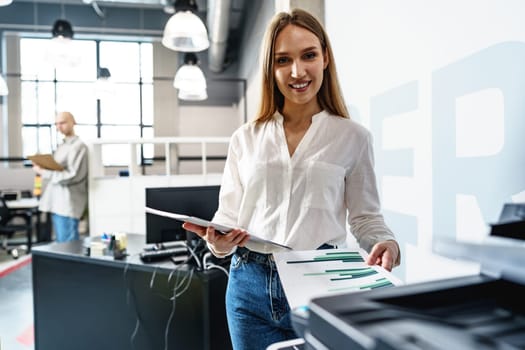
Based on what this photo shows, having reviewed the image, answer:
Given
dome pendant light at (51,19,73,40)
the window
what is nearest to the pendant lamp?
dome pendant light at (51,19,73,40)

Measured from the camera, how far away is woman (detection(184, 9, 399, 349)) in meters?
0.98

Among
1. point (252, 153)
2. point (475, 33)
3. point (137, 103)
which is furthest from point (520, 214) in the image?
point (137, 103)

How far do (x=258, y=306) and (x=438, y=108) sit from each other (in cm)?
91

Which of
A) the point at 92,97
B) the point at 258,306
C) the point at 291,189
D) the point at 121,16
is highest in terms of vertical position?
the point at 121,16

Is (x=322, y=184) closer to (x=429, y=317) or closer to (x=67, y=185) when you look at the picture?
(x=429, y=317)

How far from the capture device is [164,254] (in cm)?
211

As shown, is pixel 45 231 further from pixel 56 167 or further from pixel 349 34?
pixel 349 34

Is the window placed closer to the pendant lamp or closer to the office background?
the pendant lamp

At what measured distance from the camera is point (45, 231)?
624cm

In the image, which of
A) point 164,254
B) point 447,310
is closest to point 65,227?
point 164,254

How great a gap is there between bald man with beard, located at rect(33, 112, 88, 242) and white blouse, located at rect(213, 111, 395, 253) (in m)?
3.04

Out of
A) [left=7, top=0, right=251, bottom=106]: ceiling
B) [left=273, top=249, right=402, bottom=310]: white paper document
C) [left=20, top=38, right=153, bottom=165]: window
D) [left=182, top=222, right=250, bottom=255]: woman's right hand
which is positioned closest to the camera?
[left=273, top=249, right=402, bottom=310]: white paper document

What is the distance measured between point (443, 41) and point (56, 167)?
3390 mm

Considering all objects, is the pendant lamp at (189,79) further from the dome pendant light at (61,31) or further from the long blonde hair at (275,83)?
the long blonde hair at (275,83)
